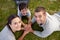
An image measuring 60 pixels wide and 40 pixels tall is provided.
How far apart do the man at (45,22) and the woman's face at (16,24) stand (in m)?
0.08

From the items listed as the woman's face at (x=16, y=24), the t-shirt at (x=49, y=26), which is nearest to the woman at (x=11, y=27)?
the woman's face at (x=16, y=24)

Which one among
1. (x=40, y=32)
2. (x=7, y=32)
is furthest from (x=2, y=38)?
(x=40, y=32)

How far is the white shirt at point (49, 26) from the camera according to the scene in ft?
5.52

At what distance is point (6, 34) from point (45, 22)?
31cm

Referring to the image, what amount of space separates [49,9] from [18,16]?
9.7 inches

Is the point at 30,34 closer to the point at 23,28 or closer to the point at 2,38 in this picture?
the point at 23,28

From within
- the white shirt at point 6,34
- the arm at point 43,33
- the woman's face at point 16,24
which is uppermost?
the woman's face at point 16,24

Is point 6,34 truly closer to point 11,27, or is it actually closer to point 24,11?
point 11,27

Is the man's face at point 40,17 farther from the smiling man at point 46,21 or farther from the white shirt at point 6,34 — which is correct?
the white shirt at point 6,34

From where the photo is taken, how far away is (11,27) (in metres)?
1.67

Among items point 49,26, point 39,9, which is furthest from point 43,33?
point 39,9

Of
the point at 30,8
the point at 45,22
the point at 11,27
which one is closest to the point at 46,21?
the point at 45,22

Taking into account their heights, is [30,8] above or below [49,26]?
above

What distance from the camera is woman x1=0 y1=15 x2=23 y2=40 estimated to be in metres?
1.65
